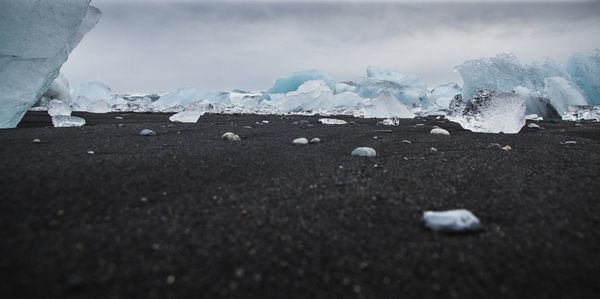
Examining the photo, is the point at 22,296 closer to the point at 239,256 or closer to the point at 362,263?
the point at 239,256

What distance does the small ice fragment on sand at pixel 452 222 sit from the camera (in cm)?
116

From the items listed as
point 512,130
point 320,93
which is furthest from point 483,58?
point 320,93

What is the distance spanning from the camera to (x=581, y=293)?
806 mm

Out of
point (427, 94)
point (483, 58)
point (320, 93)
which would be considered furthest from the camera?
point (427, 94)

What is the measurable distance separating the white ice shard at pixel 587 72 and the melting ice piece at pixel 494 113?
8268 millimetres

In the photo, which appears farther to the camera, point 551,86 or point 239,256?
point 551,86

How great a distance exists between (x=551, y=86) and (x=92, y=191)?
11.7 meters

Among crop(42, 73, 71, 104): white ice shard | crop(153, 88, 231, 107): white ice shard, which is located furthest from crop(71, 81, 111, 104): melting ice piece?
crop(42, 73, 71, 104): white ice shard

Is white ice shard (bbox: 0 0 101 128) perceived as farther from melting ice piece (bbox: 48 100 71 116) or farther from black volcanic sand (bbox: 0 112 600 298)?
black volcanic sand (bbox: 0 112 600 298)

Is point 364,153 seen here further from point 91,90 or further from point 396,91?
point 91,90

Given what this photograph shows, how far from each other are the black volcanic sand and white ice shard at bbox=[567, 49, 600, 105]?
1066 centimetres

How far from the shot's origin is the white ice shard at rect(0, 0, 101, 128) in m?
3.69

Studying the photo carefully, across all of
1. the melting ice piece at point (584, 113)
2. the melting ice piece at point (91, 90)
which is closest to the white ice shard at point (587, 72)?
the melting ice piece at point (584, 113)

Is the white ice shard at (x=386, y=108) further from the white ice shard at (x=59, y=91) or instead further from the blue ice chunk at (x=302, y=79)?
the white ice shard at (x=59, y=91)
